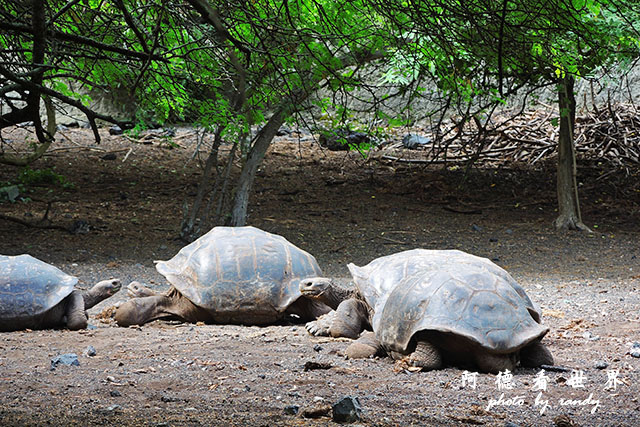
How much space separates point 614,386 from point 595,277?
4.75 metres

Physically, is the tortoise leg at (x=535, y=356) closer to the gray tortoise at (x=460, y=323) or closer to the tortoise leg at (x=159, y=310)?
the gray tortoise at (x=460, y=323)

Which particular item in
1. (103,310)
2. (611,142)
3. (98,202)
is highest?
(611,142)

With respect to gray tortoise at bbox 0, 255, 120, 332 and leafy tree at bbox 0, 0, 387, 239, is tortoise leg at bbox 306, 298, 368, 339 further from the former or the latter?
gray tortoise at bbox 0, 255, 120, 332

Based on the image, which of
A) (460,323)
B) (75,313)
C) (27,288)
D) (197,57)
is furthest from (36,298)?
(460,323)

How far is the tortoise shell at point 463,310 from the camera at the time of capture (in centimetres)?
386

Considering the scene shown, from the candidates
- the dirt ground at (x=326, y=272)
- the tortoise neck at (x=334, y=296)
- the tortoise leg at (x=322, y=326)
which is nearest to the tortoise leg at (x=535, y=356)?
the dirt ground at (x=326, y=272)

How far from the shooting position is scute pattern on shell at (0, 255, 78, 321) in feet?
16.8

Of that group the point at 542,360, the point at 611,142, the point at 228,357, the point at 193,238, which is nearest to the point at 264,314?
the point at 228,357

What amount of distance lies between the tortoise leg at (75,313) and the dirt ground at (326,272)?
0.20m

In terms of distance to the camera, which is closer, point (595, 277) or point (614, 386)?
point (614, 386)

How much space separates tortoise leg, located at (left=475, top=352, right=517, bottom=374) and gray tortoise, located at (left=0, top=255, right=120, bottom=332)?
3.06m

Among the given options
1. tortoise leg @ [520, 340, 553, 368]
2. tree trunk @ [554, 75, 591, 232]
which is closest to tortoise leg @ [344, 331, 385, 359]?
tortoise leg @ [520, 340, 553, 368]

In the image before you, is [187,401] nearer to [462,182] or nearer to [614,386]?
[614,386]

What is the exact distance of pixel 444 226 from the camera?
35.9ft
